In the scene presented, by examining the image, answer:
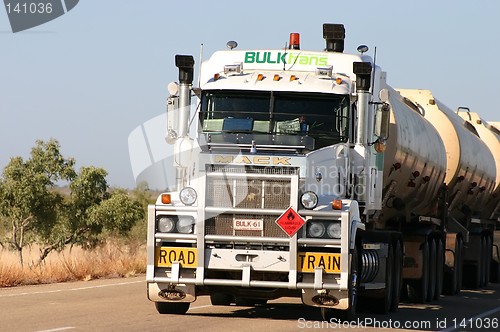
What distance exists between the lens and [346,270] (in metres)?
15.3

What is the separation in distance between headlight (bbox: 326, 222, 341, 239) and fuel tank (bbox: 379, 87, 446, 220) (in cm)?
442

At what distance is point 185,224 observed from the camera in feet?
51.2

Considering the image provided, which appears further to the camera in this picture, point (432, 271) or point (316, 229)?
point (432, 271)

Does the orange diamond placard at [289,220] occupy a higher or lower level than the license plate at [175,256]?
higher

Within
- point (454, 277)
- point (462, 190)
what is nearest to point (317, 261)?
point (454, 277)

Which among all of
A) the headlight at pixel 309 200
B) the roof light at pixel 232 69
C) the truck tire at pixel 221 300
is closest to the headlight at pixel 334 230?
the headlight at pixel 309 200

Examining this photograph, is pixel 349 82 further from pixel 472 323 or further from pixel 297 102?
pixel 472 323

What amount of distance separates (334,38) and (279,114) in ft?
8.69

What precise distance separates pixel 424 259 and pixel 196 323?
8548 mm

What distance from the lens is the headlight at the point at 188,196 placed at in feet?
51.0

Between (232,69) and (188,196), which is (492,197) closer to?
(232,69)

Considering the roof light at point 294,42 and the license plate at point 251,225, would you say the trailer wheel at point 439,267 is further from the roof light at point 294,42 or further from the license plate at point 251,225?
the license plate at point 251,225

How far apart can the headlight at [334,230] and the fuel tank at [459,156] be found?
821 centimetres

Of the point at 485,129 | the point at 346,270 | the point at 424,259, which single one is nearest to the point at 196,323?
the point at 346,270
